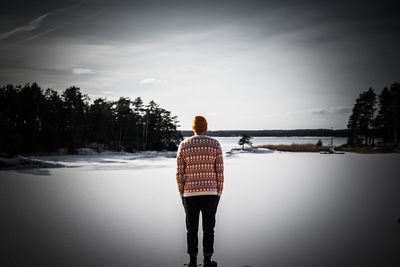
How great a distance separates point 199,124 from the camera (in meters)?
3.68

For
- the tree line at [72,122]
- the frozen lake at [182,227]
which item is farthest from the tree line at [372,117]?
the frozen lake at [182,227]

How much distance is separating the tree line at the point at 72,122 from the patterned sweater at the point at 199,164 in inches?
1206

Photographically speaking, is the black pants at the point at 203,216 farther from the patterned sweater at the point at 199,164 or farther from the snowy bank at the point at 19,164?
the snowy bank at the point at 19,164

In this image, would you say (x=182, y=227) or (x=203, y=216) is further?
(x=182, y=227)

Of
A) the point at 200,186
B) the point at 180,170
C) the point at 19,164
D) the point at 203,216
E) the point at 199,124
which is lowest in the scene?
the point at 19,164

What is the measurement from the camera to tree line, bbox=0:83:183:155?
36438 millimetres

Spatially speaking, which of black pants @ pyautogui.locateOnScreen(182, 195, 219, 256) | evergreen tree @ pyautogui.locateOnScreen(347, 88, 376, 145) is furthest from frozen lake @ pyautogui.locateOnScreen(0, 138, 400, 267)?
evergreen tree @ pyautogui.locateOnScreen(347, 88, 376, 145)

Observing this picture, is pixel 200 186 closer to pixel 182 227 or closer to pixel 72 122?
pixel 182 227

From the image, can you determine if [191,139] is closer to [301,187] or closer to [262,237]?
[262,237]

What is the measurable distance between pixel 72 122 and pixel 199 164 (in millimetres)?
41150

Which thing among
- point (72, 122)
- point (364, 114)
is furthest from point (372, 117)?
point (72, 122)

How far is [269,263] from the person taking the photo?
3.54 m

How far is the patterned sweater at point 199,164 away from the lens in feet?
11.2

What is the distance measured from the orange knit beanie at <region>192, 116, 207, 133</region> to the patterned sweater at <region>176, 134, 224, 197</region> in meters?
0.22
